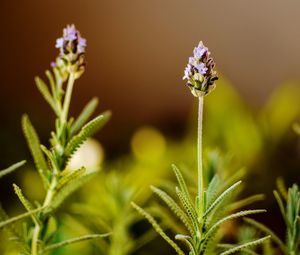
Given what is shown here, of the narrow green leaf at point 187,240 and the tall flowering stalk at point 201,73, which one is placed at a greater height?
the tall flowering stalk at point 201,73

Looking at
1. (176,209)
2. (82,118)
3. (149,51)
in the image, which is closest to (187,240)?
(176,209)

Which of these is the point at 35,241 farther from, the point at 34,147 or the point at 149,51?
the point at 149,51

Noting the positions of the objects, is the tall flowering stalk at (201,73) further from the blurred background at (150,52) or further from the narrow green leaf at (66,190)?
the blurred background at (150,52)

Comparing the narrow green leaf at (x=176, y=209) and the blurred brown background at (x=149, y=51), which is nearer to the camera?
the narrow green leaf at (x=176, y=209)

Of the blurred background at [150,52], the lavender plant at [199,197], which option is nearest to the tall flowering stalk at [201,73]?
the lavender plant at [199,197]

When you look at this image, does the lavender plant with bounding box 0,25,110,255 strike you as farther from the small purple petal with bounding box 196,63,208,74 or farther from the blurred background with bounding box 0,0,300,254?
the blurred background with bounding box 0,0,300,254

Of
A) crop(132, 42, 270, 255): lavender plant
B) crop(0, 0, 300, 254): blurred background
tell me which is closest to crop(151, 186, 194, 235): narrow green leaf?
crop(132, 42, 270, 255): lavender plant
